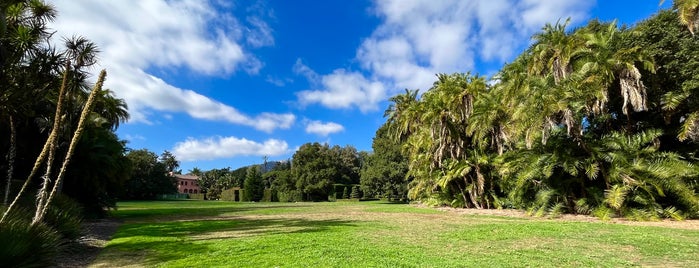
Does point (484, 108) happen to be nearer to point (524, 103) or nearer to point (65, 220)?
point (524, 103)

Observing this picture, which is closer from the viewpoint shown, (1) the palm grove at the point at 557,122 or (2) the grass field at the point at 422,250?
(2) the grass field at the point at 422,250

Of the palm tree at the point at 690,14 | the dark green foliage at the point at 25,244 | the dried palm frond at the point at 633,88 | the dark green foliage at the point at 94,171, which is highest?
the palm tree at the point at 690,14

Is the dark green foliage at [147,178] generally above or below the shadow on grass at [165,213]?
above

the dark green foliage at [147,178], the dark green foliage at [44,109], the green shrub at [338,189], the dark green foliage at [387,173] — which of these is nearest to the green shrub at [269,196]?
the green shrub at [338,189]

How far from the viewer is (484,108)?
2433 centimetres

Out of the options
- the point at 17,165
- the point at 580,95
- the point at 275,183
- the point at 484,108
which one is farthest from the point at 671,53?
the point at 275,183

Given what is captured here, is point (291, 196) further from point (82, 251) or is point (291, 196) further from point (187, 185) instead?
point (187, 185)

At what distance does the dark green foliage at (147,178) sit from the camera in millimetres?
63591

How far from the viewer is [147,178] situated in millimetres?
66062

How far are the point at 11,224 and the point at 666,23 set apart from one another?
22912 mm

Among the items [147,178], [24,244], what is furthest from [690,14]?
[147,178]

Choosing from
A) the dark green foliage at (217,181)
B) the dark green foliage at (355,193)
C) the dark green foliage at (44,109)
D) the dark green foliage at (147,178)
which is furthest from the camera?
the dark green foliage at (217,181)

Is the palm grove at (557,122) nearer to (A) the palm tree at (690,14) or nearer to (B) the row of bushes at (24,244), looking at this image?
(A) the palm tree at (690,14)

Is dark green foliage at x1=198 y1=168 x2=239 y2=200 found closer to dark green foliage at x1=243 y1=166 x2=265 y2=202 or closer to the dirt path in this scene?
dark green foliage at x1=243 y1=166 x2=265 y2=202
